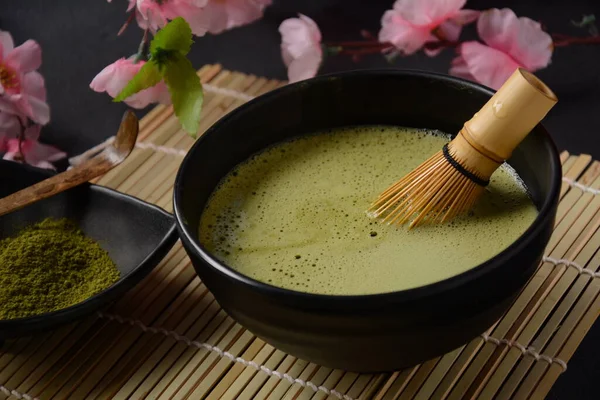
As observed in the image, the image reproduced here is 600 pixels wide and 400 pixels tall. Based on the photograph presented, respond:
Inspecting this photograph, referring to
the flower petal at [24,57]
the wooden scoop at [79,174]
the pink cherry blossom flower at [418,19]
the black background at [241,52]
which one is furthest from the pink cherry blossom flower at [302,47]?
the flower petal at [24,57]

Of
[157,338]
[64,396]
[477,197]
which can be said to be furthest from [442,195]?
[64,396]

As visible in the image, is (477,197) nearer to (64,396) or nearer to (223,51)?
(64,396)

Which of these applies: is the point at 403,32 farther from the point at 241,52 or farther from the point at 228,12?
the point at 241,52

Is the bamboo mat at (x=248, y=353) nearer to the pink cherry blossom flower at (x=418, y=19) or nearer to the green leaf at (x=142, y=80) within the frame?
the green leaf at (x=142, y=80)

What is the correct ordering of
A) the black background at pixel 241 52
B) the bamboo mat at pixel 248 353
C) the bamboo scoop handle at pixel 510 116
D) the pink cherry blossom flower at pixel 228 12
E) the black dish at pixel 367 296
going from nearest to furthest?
1. the black dish at pixel 367 296
2. the bamboo scoop handle at pixel 510 116
3. the bamboo mat at pixel 248 353
4. the pink cherry blossom flower at pixel 228 12
5. the black background at pixel 241 52

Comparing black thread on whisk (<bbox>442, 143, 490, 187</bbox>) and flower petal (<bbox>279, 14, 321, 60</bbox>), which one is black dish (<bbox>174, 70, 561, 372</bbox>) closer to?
black thread on whisk (<bbox>442, 143, 490, 187</bbox>)

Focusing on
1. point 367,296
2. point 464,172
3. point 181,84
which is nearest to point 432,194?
point 464,172

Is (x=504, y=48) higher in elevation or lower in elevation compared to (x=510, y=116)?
Answer: lower
